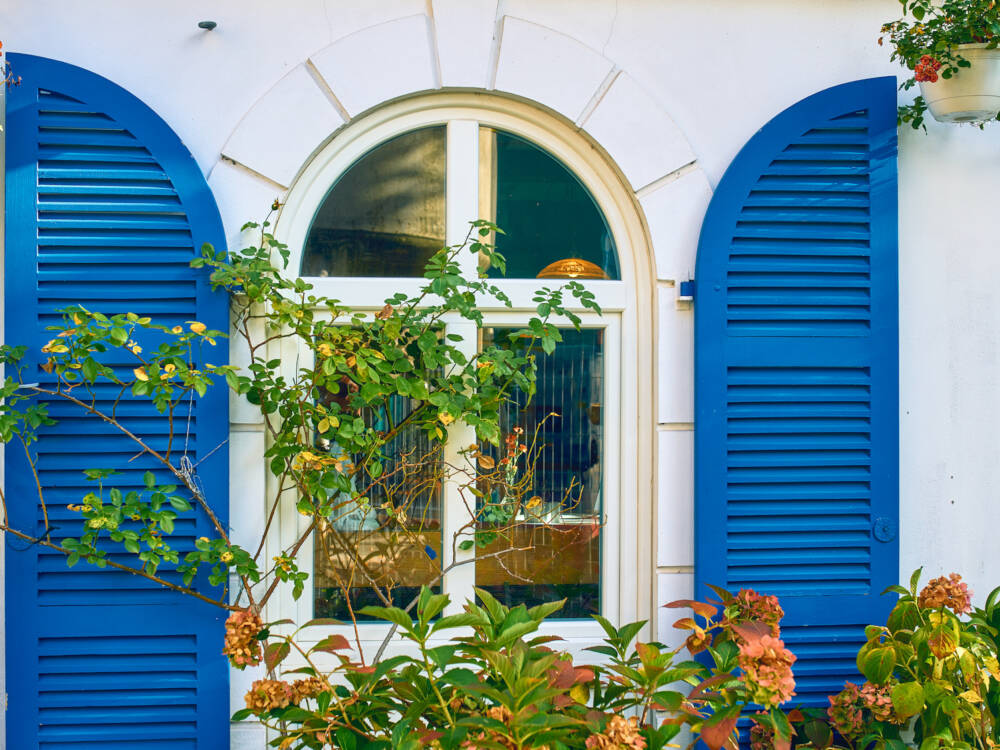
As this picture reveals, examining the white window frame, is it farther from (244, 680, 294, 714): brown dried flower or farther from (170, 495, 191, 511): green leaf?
(244, 680, 294, 714): brown dried flower

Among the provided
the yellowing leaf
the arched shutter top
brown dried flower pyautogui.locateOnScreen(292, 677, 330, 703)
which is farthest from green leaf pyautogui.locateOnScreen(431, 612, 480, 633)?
the yellowing leaf

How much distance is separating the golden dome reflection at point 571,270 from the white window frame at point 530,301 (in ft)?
0.14

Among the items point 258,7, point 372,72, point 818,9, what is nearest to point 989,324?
point 818,9

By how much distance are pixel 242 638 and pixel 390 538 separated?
77cm

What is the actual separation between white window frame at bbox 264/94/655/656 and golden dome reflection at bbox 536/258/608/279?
0.14 feet

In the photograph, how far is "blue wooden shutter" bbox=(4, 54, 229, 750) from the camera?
2654mm

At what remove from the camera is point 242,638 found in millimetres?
2193

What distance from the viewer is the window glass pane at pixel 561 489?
2.94m

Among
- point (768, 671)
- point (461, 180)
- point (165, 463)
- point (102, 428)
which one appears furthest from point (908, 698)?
point (102, 428)

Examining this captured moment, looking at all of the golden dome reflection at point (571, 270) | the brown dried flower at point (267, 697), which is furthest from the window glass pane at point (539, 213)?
the brown dried flower at point (267, 697)

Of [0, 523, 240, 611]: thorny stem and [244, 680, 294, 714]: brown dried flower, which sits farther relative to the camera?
[0, 523, 240, 611]: thorny stem

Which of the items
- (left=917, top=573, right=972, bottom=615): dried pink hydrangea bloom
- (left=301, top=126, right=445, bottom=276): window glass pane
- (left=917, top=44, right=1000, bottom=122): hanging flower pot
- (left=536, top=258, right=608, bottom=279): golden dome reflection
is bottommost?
(left=917, top=573, right=972, bottom=615): dried pink hydrangea bloom

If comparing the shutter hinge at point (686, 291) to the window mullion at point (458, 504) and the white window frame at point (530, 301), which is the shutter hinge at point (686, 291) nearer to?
the white window frame at point (530, 301)

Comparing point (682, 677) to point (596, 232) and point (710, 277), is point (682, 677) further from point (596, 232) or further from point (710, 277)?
point (596, 232)
